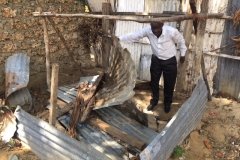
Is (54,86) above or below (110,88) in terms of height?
above

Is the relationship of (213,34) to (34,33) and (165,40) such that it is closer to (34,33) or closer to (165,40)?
(165,40)

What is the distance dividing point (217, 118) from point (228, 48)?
1.40 metres

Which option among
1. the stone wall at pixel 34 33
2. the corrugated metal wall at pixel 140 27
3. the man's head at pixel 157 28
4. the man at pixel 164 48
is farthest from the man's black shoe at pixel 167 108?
the stone wall at pixel 34 33

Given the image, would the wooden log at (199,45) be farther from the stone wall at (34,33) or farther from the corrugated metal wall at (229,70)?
the stone wall at (34,33)

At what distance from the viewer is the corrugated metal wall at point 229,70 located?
6.42 meters

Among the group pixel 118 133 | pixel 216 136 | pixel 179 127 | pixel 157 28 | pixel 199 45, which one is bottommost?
pixel 216 136

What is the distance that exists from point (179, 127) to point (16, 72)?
3505 mm

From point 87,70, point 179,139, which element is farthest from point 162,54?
point 87,70

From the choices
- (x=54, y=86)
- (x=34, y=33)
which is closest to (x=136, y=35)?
(x=54, y=86)

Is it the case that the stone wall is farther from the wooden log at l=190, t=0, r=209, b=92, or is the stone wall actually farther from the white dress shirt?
the wooden log at l=190, t=0, r=209, b=92

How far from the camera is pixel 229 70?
263 inches

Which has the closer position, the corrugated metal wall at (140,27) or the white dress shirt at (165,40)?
the white dress shirt at (165,40)

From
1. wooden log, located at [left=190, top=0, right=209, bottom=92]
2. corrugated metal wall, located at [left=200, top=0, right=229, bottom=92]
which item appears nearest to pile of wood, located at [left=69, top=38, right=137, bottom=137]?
wooden log, located at [left=190, top=0, right=209, bottom=92]

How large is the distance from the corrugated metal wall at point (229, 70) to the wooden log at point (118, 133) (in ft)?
8.53
